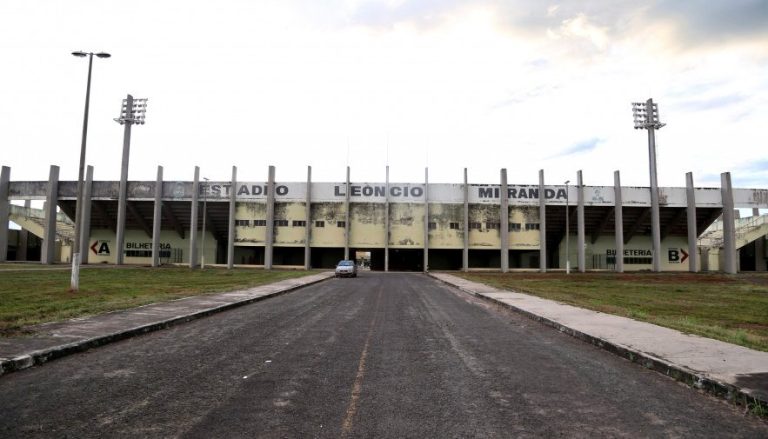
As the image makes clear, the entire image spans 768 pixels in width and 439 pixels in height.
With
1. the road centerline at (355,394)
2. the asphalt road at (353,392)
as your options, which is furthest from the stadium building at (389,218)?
the road centerline at (355,394)

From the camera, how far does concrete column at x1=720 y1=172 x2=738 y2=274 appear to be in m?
53.8

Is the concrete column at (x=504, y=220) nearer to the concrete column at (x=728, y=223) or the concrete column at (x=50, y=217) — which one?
the concrete column at (x=728, y=223)

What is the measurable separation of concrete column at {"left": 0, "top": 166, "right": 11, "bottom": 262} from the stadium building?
4.5 inches

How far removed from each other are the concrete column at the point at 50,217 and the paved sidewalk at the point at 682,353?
56.9 m

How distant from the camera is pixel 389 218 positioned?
5706cm

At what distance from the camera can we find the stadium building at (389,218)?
180 feet

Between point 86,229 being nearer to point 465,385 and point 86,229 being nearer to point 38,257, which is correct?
point 38,257

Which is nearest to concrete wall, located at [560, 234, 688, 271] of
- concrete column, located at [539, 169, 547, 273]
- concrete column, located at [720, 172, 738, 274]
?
concrete column, located at [720, 172, 738, 274]

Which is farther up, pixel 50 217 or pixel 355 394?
pixel 50 217

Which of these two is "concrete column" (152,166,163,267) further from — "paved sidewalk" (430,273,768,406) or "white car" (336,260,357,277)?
"paved sidewalk" (430,273,768,406)

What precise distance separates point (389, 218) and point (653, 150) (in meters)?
31.3

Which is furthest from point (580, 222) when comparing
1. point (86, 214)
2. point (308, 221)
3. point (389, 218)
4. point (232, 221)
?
point (86, 214)

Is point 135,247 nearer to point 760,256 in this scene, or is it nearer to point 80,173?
point 80,173

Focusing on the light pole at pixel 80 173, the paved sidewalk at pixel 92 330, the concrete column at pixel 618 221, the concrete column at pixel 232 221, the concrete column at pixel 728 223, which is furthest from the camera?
the concrete column at pixel 232 221
